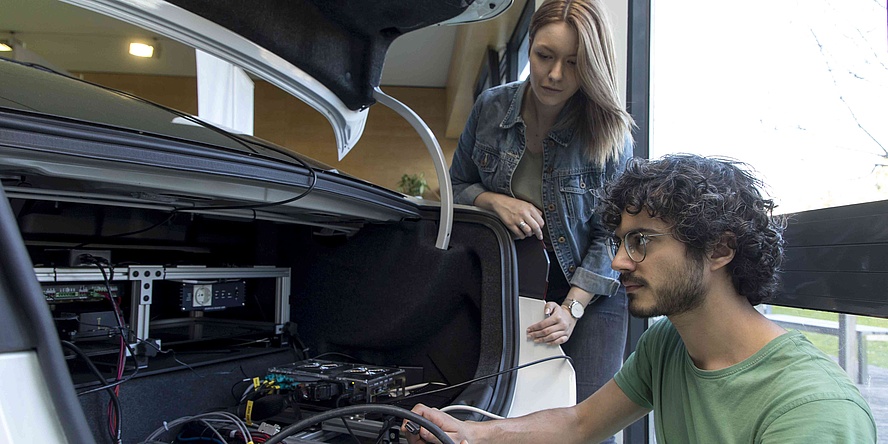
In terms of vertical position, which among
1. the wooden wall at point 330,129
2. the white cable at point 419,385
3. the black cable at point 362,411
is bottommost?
the white cable at point 419,385

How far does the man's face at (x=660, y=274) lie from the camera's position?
93 cm

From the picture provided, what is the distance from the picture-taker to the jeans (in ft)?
4.44

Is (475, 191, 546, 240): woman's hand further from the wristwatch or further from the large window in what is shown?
the large window

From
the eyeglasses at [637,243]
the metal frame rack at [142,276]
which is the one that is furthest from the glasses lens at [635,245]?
the metal frame rack at [142,276]

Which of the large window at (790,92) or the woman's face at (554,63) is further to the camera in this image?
the woman's face at (554,63)

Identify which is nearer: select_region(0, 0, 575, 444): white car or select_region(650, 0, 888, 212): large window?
select_region(0, 0, 575, 444): white car

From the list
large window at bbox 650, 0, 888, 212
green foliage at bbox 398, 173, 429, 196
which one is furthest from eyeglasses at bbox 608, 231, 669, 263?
green foliage at bbox 398, 173, 429, 196

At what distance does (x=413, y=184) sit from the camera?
6.50m

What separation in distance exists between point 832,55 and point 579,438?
0.95 metres

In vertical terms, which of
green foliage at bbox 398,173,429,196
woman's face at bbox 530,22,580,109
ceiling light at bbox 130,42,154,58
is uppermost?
ceiling light at bbox 130,42,154,58

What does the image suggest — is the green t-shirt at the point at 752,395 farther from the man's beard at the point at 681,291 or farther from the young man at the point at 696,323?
the man's beard at the point at 681,291

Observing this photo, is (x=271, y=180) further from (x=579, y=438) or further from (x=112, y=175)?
(x=579, y=438)

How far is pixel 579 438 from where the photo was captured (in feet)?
3.49

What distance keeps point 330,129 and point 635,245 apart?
6034mm
